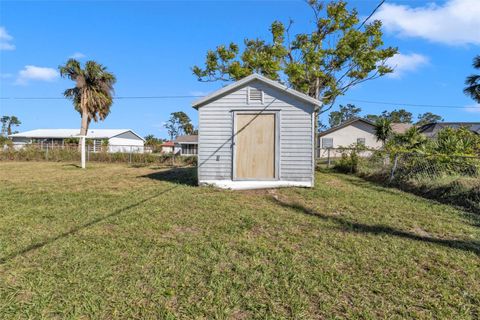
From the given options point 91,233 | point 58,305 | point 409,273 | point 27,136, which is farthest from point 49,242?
point 27,136

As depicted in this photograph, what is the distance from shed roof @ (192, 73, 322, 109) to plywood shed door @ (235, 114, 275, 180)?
0.70m

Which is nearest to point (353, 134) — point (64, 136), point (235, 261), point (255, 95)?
point (255, 95)

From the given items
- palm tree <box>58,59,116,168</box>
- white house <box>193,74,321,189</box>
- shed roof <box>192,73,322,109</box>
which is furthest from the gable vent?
palm tree <box>58,59,116,168</box>

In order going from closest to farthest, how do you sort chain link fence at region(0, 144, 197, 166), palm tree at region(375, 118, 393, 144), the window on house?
chain link fence at region(0, 144, 197, 166), palm tree at region(375, 118, 393, 144), the window on house

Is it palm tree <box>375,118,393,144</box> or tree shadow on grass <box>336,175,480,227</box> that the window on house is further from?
tree shadow on grass <box>336,175,480,227</box>

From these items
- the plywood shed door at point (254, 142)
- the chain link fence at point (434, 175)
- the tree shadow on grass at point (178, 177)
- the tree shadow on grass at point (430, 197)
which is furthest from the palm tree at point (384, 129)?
the plywood shed door at point (254, 142)

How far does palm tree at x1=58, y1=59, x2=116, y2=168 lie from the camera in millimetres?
19703

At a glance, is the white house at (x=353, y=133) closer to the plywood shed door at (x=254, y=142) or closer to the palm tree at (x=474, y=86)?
the palm tree at (x=474, y=86)

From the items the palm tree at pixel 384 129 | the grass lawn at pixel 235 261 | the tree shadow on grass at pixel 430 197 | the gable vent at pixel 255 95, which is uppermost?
the palm tree at pixel 384 129

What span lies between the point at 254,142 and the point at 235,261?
5.02 m

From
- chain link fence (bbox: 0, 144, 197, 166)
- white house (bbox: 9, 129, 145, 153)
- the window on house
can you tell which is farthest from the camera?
white house (bbox: 9, 129, 145, 153)

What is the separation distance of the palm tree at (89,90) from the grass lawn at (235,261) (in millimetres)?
15425

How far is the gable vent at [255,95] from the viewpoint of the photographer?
805 cm

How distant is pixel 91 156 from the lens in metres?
20.1
